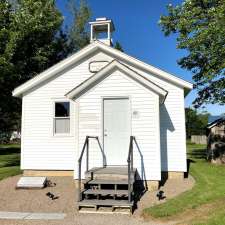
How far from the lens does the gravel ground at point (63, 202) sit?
8.27 metres

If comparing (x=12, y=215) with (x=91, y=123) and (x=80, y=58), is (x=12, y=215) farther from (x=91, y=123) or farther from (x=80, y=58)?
(x=80, y=58)

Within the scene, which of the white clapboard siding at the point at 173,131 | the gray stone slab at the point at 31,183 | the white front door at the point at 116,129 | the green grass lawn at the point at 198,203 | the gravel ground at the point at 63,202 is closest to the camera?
the green grass lawn at the point at 198,203

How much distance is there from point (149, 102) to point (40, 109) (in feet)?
18.1

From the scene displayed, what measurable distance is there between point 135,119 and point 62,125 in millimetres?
4230

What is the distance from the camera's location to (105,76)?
12.3m

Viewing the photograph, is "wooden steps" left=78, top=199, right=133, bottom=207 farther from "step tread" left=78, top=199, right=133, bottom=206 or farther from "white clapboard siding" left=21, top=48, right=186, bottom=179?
"white clapboard siding" left=21, top=48, right=186, bottom=179

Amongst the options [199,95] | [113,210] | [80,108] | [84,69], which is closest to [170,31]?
[199,95]

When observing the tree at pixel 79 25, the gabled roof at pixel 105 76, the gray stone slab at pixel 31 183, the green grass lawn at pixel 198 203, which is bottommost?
the green grass lawn at pixel 198 203

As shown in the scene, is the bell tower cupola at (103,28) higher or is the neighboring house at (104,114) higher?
the bell tower cupola at (103,28)

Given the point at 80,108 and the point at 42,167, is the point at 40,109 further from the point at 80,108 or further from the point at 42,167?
the point at 80,108

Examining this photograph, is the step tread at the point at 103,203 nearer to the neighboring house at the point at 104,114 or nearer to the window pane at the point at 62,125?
the neighboring house at the point at 104,114

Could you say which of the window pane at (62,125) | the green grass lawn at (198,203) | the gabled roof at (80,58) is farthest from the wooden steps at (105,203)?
the gabled roof at (80,58)

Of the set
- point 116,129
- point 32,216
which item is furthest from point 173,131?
point 32,216

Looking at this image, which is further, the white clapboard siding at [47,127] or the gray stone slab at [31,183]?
the white clapboard siding at [47,127]
